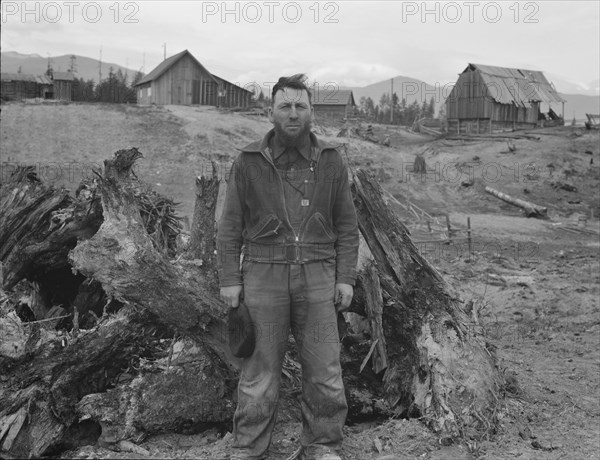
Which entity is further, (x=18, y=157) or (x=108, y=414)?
(x=18, y=157)

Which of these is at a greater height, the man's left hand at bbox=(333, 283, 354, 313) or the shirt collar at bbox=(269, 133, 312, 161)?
the shirt collar at bbox=(269, 133, 312, 161)

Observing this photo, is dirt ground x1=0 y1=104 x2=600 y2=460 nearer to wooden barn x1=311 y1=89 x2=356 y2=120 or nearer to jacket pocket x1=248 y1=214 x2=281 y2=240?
jacket pocket x1=248 y1=214 x2=281 y2=240

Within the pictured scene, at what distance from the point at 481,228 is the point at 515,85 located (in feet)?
87.8

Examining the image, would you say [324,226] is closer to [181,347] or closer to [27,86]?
[181,347]

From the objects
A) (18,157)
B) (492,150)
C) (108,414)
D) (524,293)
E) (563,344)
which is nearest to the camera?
(108,414)

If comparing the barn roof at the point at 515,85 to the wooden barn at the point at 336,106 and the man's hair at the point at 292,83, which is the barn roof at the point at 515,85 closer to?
the wooden barn at the point at 336,106

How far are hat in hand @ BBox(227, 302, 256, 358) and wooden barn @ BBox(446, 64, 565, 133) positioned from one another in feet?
123

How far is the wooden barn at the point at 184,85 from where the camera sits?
41.1 m

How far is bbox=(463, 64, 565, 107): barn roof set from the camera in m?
38.9

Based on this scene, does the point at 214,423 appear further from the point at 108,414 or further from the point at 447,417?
the point at 447,417

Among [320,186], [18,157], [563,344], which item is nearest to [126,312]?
[320,186]

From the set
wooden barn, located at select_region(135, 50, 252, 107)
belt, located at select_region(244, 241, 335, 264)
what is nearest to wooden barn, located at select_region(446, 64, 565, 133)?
wooden barn, located at select_region(135, 50, 252, 107)

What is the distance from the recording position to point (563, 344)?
292 inches

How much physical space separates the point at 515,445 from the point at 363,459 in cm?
118
